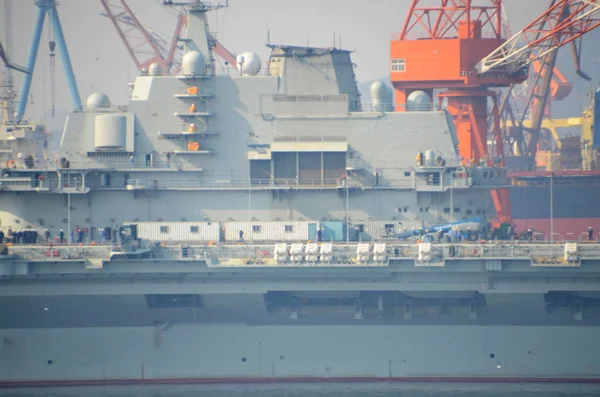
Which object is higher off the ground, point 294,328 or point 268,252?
point 268,252

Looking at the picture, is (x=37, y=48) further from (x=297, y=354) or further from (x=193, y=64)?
(x=297, y=354)

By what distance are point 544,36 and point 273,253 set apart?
876 inches

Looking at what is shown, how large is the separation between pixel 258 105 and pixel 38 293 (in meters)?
12.1

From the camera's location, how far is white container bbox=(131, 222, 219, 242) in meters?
39.8

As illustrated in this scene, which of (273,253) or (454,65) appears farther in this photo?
(454,65)

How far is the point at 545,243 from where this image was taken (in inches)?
1485

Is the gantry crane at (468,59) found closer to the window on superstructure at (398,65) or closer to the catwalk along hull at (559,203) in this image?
the window on superstructure at (398,65)

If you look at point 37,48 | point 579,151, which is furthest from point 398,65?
point 579,151

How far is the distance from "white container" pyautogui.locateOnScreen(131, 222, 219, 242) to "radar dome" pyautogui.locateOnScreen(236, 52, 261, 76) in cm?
691

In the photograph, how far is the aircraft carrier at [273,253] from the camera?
36125mm

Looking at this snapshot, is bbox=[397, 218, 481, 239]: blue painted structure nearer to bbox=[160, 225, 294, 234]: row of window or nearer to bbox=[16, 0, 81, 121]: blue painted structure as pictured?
bbox=[160, 225, 294, 234]: row of window

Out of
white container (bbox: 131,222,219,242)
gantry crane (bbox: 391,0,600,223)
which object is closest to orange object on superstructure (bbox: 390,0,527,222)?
gantry crane (bbox: 391,0,600,223)

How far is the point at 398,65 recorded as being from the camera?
5556cm

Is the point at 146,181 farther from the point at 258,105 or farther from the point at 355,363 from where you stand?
the point at 355,363
